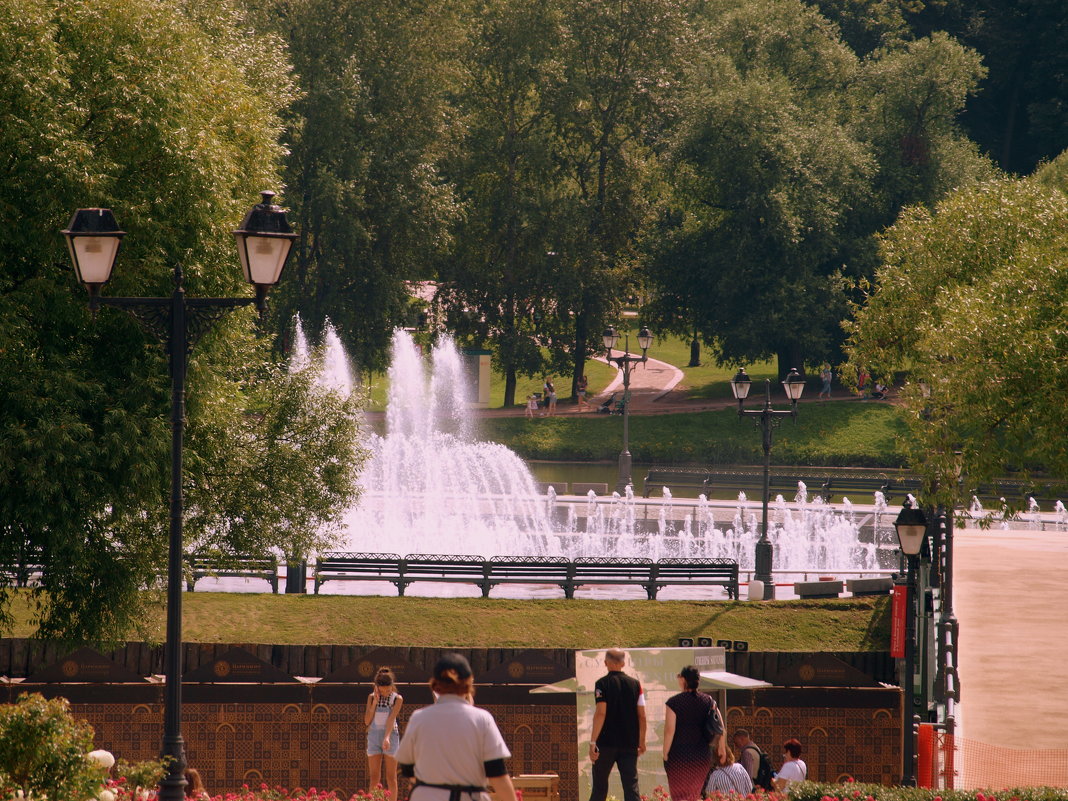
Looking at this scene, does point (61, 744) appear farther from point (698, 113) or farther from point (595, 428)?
point (698, 113)

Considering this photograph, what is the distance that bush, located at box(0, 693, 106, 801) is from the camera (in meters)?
9.39

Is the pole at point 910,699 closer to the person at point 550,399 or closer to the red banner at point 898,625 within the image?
the red banner at point 898,625

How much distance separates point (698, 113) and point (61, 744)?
4975 centimetres

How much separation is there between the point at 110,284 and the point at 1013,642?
14.2 m

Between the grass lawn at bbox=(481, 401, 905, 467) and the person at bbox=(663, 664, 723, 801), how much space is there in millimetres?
41518

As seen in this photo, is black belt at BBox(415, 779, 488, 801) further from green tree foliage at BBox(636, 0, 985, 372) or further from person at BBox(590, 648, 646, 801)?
green tree foliage at BBox(636, 0, 985, 372)

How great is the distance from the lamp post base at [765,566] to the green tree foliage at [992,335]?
295 centimetres

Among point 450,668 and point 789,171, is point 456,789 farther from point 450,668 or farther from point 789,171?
point 789,171

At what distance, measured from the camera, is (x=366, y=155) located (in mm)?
52156

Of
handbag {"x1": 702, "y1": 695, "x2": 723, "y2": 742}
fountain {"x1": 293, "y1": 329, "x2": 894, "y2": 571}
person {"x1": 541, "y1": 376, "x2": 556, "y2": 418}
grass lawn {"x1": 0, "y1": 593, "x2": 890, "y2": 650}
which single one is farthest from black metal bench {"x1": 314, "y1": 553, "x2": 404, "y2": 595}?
person {"x1": 541, "y1": 376, "x2": 556, "y2": 418}

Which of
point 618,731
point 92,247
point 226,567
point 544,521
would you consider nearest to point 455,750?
point 618,731

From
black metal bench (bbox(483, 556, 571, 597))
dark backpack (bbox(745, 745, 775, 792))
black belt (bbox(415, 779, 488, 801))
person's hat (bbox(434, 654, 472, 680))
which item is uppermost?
person's hat (bbox(434, 654, 472, 680))

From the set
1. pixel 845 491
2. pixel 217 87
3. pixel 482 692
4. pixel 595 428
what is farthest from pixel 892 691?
pixel 595 428

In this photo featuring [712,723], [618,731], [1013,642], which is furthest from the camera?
[1013,642]
